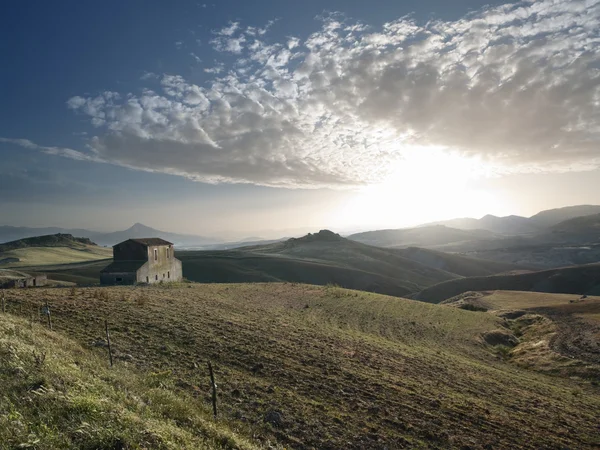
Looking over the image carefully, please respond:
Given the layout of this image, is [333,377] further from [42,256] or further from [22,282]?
[42,256]

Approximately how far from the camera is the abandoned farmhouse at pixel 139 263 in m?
57.1

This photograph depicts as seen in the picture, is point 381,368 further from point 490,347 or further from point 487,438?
point 490,347

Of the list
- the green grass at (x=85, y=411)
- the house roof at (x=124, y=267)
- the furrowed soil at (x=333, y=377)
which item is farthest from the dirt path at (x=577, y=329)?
the house roof at (x=124, y=267)

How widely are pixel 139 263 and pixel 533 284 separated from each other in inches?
4617

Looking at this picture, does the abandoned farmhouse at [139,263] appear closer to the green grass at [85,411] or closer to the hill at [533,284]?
the green grass at [85,411]

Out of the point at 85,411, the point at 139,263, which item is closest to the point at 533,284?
the point at 139,263

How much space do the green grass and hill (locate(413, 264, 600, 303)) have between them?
105 m

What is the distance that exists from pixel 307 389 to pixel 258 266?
119 metres

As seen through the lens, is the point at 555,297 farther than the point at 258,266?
No

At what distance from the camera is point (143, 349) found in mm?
19594

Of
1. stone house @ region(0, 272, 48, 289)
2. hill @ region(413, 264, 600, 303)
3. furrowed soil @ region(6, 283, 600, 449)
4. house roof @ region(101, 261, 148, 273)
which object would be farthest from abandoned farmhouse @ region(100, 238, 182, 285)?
hill @ region(413, 264, 600, 303)

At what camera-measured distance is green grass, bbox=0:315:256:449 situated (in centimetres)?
692

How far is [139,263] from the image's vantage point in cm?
5922

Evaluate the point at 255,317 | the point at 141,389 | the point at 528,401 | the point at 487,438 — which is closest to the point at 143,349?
the point at 141,389
